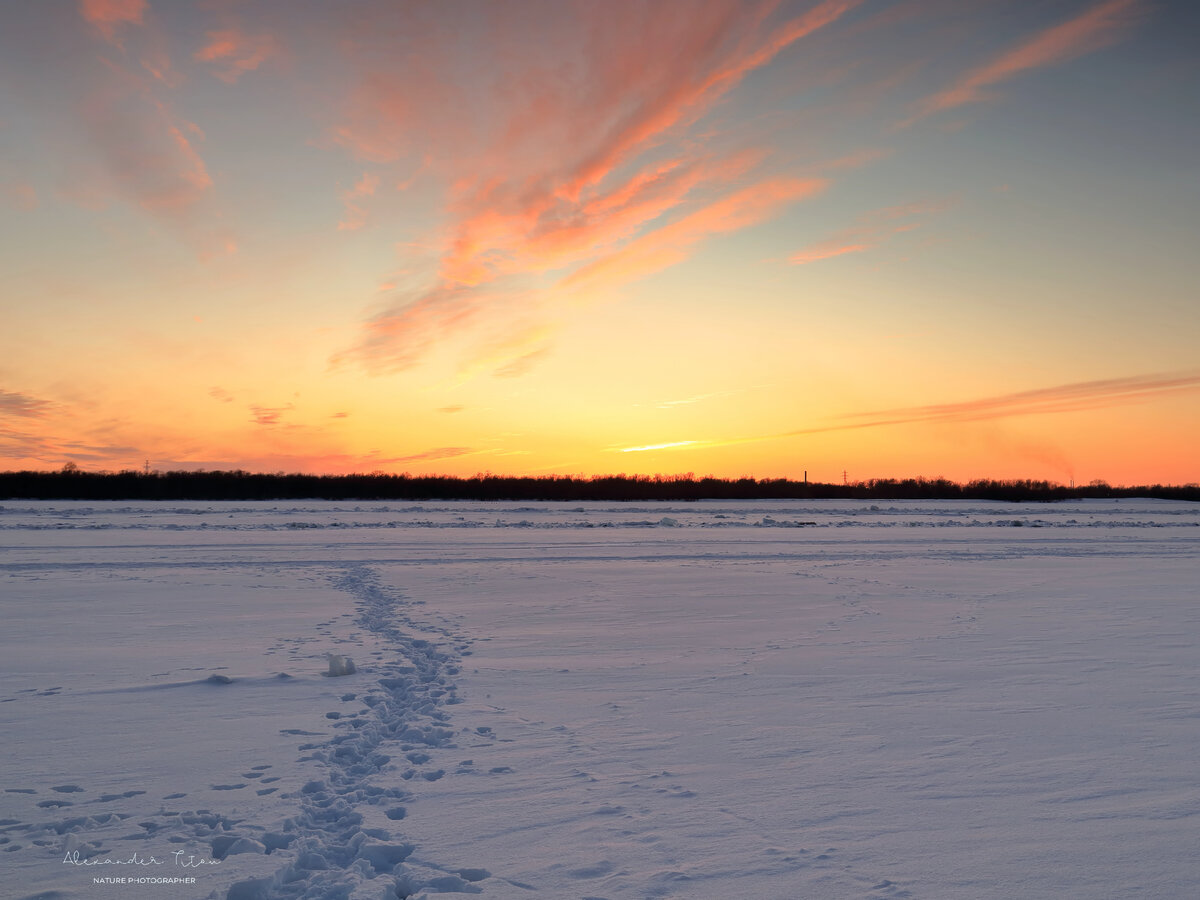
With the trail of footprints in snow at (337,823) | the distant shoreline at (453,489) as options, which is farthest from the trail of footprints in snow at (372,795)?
the distant shoreline at (453,489)

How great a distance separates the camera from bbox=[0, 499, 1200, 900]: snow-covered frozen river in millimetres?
3320

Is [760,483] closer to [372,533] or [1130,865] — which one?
[372,533]

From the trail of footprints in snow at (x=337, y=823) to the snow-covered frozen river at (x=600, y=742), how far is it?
0.06ft

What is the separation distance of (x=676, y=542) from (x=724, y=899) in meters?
18.6

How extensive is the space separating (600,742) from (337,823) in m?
1.92

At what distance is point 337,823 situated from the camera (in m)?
3.82

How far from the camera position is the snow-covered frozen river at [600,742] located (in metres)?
3.32

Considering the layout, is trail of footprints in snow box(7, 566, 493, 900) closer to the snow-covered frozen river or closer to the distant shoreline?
the snow-covered frozen river

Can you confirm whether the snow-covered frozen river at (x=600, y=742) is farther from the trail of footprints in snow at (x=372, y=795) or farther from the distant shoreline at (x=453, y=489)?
the distant shoreline at (x=453, y=489)

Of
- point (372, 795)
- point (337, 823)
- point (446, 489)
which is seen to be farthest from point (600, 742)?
point (446, 489)

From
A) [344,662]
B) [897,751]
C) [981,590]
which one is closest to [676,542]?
[981,590]

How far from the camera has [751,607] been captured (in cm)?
1080

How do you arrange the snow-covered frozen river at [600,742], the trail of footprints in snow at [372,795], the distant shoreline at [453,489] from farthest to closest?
the distant shoreline at [453,489]
the snow-covered frozen river at [600,742]
the trail of footprints in snow at [372,795]

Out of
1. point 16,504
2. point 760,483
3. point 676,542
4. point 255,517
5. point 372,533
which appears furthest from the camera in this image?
point 760,483
